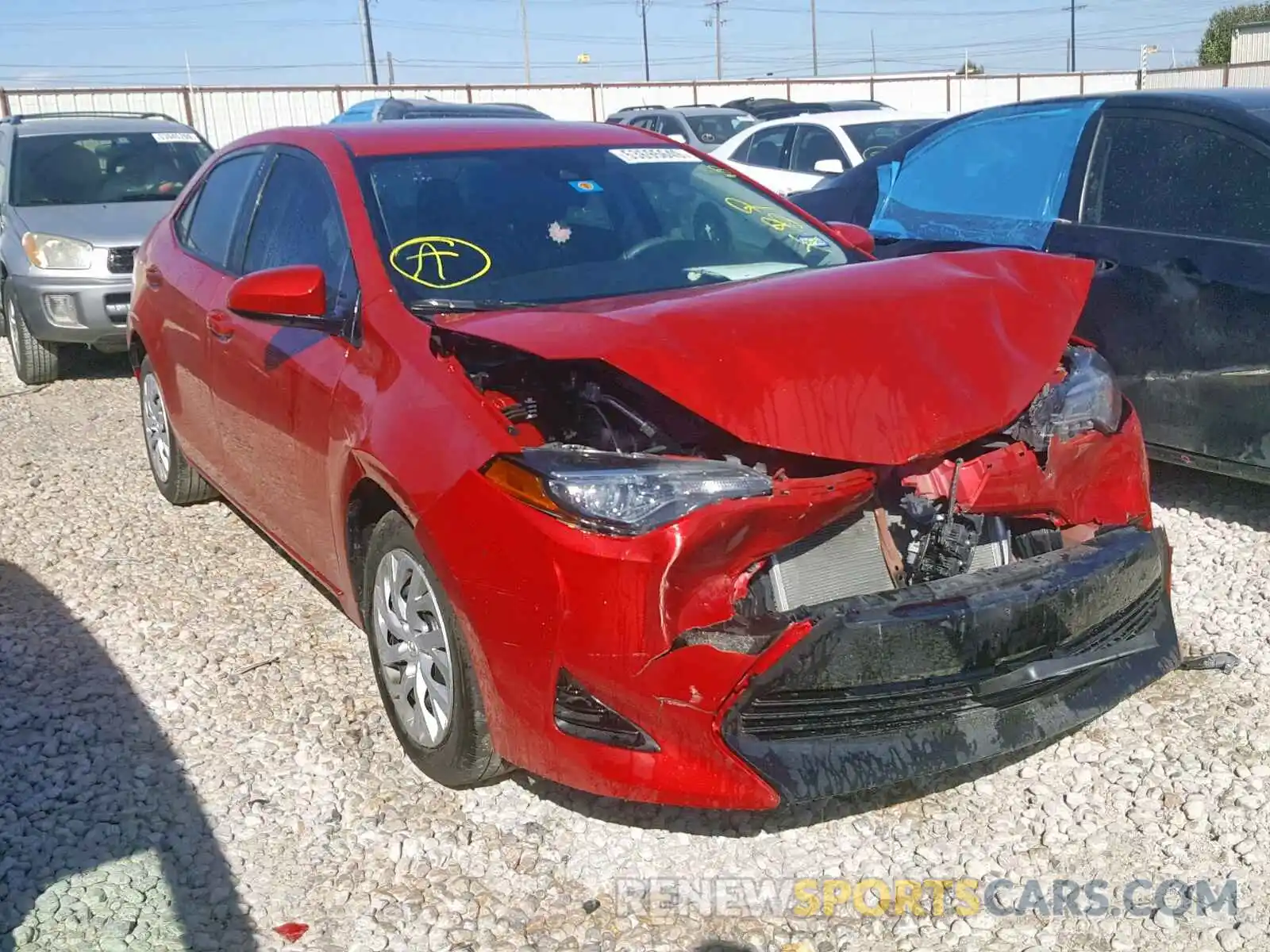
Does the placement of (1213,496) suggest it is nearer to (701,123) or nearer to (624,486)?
(624,486)

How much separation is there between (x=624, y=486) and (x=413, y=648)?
36.5 inches

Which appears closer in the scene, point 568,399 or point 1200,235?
point 568,399

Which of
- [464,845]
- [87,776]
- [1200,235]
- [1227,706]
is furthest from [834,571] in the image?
[1200,235]

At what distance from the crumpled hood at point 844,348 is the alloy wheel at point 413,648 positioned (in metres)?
0.67

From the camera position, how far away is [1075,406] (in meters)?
3.11

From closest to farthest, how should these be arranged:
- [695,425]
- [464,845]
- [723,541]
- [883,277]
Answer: [723,541], [695,425], [464,845], [883,277]

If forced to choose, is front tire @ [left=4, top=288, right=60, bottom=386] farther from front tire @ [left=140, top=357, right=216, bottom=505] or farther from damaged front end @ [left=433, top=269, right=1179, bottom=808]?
damaged front end @ [left=433, top=269, right=1179, bottom=808]

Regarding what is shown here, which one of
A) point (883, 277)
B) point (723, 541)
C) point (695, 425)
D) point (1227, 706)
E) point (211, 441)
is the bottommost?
point (1227, 706)

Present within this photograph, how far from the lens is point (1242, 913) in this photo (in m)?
2.63

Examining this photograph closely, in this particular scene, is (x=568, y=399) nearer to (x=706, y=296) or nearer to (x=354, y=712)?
(x=706, y=296)

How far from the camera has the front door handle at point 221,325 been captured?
4.19m

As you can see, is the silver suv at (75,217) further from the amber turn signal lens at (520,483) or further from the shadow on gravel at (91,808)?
the amber turn signal lens at (520,483)

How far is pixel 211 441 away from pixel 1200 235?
3.84 meters

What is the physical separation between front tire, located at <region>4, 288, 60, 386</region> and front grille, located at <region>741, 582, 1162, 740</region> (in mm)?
7485
